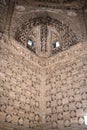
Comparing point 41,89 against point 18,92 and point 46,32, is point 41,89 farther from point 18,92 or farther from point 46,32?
point 46,32

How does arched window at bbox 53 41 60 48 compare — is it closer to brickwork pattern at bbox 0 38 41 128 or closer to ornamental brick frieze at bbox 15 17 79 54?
ornamental brick frieze at bbox 15 17 79 54

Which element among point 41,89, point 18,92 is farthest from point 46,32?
point 18,92

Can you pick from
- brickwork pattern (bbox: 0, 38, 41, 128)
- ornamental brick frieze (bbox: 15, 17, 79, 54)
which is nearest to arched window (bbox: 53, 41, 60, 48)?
ornamental brick frieze (bbox: 15, 17, 79, 54)

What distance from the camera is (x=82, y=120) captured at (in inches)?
235

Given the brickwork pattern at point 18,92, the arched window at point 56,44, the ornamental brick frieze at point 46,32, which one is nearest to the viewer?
the brickwork pattern at point 18,92

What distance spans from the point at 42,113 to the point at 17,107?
1099 mm

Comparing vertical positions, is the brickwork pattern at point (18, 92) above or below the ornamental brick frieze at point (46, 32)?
below

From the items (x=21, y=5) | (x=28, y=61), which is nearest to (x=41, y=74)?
(x=28, y=61)

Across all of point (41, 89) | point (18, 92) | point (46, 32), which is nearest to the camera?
point (18, 92)

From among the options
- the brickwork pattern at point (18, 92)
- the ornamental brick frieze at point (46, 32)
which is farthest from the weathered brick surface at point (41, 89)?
the ornamental brick frieze at point (46, 32)

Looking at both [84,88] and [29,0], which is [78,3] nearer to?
[29,0]

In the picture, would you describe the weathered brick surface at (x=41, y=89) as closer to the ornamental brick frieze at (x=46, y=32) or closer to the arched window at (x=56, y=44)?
the ornamental brick frieze at (x=46, y=32)

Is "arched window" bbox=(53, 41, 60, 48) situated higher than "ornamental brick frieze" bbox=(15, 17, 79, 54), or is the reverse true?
"ornamental brick frieze" bbox=(15, 17, 79, 54)

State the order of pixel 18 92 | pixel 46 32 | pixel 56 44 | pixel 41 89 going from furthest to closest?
pixel 46 32 < pixel 56 44 < pixel 41 89 < pixel 18 92
